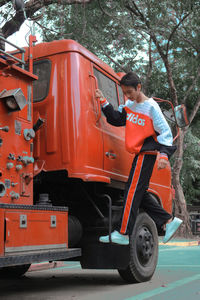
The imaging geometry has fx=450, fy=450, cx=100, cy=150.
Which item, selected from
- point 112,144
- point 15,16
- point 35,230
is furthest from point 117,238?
point 15,16

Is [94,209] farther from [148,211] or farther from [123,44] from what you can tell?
[123,44]

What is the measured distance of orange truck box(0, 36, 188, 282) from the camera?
13.2 ft

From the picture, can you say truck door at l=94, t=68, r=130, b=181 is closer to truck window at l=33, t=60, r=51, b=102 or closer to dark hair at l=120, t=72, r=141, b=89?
dark hair at l=120, t=72, r=141, b=89

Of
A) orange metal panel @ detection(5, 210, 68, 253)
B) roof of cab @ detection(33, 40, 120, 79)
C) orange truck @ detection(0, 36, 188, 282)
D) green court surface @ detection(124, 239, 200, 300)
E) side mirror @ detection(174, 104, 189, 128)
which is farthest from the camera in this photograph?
side mirror @ detection(174, 104, 189, 128)

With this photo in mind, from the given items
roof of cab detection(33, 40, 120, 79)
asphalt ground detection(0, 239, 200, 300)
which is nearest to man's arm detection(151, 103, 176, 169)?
roof of cab detection(33, 40, 120, 79)

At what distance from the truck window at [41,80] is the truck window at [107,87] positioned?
69 centimetres

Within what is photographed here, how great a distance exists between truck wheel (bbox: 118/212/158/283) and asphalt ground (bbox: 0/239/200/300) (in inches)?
4.8

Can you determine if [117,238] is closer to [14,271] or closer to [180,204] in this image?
[14,271]

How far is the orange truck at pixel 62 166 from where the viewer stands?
4.02 metres

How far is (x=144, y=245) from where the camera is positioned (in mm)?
5707

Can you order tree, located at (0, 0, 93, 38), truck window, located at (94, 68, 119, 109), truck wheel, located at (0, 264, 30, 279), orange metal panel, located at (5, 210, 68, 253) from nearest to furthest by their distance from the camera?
orange metal panel, located at (5, 210, 68, 253)
truck window, located at (94, 68, 119, 109)
truck wheel, located at (0, 264, 30, 279)
tree, located at (0, 0, 93, 38)

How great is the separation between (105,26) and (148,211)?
9713 millimetres

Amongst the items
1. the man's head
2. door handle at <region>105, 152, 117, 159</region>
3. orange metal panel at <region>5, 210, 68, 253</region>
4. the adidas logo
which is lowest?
orange metal panel at <region>5, 210, 68, 253</region>

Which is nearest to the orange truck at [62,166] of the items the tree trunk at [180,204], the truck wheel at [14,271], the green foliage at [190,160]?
the truck wheel at [14,271]
